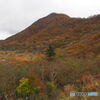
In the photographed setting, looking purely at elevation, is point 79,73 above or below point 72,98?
above

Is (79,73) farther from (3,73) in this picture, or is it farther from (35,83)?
(3,73)

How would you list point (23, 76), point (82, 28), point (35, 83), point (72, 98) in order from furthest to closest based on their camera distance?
1. point (82, 28)
2. point (23, 76)
3. point (35, 83)
4. point (72, 98)

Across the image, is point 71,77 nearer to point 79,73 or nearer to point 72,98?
point 79,73

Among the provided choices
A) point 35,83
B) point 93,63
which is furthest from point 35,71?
point 93,63

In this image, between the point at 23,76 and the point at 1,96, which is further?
the point at 23,76

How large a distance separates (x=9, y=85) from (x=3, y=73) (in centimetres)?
187

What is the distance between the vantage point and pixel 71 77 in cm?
3397

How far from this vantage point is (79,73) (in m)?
34.4

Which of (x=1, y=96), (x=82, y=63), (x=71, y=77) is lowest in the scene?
(x=1, y=96)

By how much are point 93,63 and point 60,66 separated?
18.2 feet

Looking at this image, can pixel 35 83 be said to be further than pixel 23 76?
No

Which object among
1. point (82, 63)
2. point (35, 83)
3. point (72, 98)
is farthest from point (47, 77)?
point (72, 98)

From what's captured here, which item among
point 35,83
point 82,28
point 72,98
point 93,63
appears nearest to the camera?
point 72,98

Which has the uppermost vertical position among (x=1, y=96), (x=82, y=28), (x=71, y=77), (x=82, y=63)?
(x=82, y=28)
